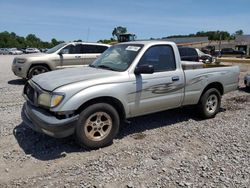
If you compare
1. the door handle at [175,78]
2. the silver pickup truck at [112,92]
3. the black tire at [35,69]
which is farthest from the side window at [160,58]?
the black tire at [35,69]

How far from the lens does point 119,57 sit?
18.1 feet

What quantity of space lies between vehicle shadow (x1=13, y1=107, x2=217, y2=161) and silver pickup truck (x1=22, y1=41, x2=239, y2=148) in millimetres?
376

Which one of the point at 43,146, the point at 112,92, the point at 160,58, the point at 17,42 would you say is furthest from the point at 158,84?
the point at 17,42

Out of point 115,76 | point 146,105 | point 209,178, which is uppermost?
point 115,76

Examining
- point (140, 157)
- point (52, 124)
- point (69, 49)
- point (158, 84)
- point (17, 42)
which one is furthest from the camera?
point (17, 42)

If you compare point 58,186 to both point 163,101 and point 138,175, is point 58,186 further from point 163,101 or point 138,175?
point 163,101

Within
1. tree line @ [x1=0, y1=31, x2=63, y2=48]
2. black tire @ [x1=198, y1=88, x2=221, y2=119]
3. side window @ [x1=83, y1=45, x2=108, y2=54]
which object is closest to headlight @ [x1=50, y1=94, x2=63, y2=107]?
black tire @ [x1=198, y1=88, x2=221, y2=119]

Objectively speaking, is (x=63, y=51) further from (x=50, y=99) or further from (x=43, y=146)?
(x=50, y=99)

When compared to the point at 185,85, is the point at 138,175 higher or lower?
lower

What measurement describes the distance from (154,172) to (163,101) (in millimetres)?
1821

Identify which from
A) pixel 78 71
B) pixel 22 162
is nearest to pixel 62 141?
pixel 22 162

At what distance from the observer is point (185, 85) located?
5.79 metres

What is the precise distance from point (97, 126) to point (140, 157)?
86 cm

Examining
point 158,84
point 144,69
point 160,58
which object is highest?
point 160,58
